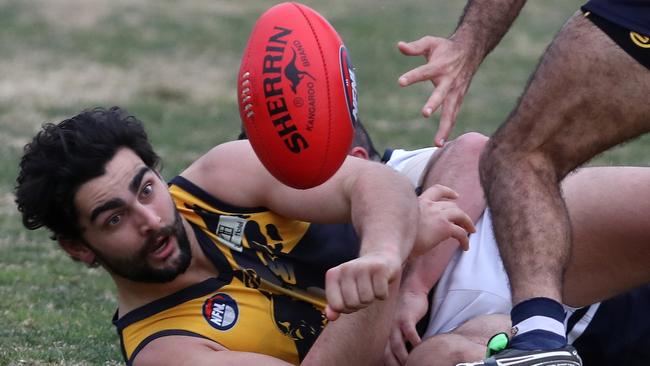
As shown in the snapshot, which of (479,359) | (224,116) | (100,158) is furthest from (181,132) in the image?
(479,359)

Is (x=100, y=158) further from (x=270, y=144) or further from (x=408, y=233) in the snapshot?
(x=408, y=233)

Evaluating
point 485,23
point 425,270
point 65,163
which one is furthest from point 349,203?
point 65,163

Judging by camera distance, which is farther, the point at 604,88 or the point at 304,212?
the point at 304,212

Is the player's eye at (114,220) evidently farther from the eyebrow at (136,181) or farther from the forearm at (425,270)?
the forearm at (425,270)

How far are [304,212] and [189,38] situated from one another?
1027 cm

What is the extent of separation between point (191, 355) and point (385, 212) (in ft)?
2.56

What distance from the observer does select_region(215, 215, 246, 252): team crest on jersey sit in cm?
420

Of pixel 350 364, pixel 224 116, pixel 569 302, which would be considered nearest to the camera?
pixel 350 364

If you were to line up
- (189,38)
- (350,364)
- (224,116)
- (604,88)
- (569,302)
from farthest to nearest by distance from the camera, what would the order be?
(189,38) → (224,116) → (569,302) → (350,364) → (604,88)

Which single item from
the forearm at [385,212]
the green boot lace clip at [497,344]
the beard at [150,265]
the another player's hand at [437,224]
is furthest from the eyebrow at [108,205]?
the green boot lace clip at [497,344]

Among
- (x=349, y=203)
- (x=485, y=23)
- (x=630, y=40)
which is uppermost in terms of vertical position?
(x=630, y=40)

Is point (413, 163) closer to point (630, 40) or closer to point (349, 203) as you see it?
point (349, 203)

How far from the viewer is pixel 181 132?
10.0m

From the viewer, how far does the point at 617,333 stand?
4223mm
